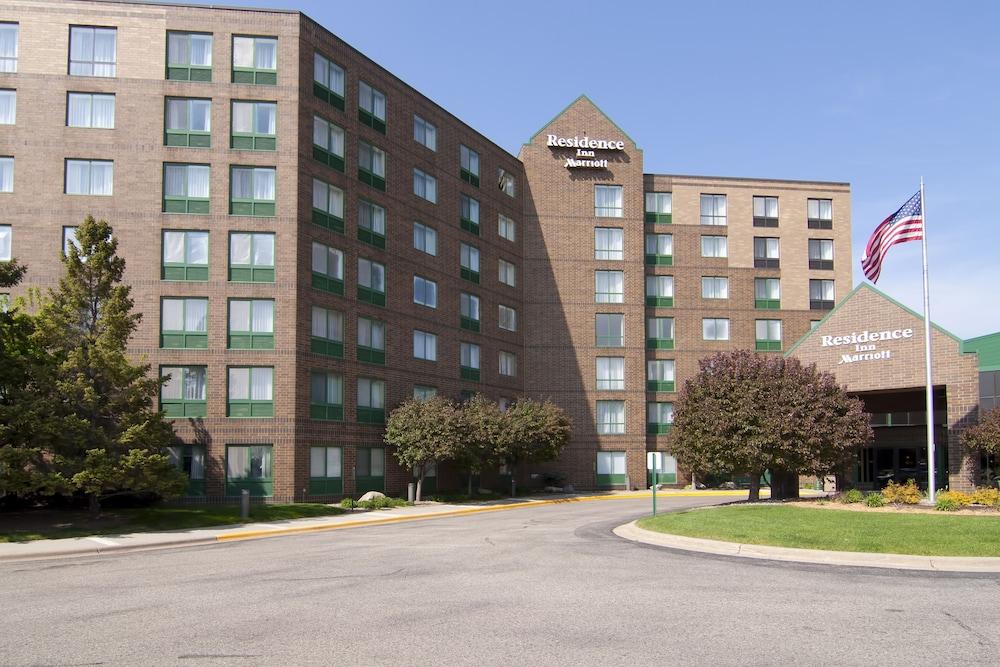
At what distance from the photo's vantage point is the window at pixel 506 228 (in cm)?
5581

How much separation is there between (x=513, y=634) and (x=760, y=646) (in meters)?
2.78

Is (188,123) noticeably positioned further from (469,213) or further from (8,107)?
(469,213)

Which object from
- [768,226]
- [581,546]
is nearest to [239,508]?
[581,546]

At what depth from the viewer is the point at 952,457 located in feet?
114

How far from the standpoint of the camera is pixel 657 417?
61.2m

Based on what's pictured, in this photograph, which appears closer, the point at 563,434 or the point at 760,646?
the point at 760,646

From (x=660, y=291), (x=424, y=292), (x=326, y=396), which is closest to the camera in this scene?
(x=326, y=396)

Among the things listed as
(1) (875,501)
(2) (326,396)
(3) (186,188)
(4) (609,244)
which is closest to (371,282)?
(2) (326,396)

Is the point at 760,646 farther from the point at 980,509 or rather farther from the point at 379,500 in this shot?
the point at 379,500

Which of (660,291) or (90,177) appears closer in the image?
(90,177)

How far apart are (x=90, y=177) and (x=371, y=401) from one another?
1523cm

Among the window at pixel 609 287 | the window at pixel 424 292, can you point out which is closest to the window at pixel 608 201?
the window at pixel 609 287

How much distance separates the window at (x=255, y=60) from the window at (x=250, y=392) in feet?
40.8

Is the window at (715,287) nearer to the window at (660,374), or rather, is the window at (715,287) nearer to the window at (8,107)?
the window at (660,374)
